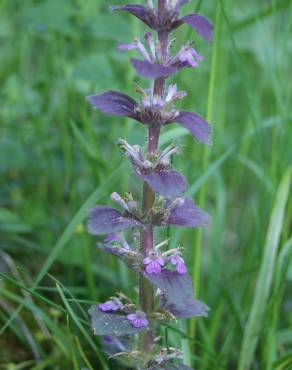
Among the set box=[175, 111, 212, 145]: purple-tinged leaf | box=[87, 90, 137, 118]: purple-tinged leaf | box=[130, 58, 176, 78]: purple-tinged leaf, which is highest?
box=[130, 58, 176, 78]: purple-tinged leaf

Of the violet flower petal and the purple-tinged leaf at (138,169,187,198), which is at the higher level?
the purple-tinged leaf at (138,169,187,198)

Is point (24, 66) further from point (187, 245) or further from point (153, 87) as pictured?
point (153, 87)

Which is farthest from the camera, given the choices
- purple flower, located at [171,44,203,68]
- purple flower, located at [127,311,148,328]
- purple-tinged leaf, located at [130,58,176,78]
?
purple flower, located at [127,311,148,328]

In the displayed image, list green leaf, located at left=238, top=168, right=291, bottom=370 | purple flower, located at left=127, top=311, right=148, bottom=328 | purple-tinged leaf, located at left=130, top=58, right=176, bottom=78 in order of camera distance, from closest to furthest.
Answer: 1. purple-tinged leaf, located at left=130, top=58, right=176, bottom=78
2. purple flower, located at left=127, top=311, right=148, bottom=328
3. green leaf, located at left=238, top=168, right=291, bottom=370

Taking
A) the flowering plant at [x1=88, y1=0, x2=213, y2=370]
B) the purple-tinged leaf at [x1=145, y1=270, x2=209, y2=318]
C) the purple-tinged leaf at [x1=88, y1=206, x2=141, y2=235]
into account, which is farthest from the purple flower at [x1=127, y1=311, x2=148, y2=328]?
the purple-tinged leaf at [x1=88, y1=206, x2=141, y2=235]

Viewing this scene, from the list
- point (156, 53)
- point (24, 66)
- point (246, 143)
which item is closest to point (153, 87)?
point (156, 53)

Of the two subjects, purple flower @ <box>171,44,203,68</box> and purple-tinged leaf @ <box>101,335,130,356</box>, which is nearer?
purple flower @ <box>171,44,203,68</box>

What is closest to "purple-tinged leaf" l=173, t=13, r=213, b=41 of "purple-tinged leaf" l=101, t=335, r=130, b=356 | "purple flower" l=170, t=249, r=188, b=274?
"purple flower" l=170, t=249, r=188, b=274

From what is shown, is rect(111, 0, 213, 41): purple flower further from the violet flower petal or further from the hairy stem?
the violet flower petal
